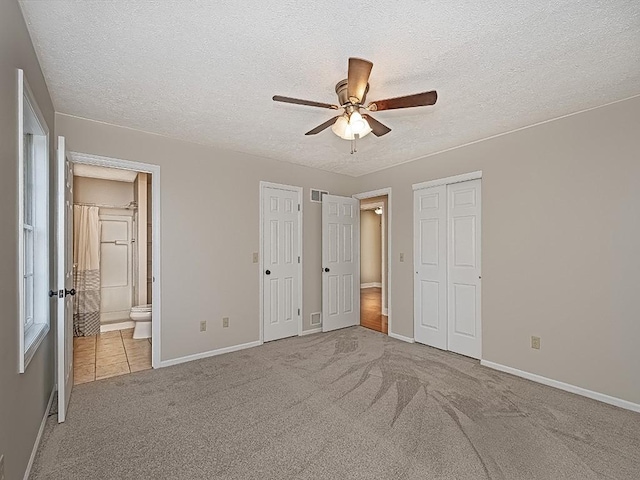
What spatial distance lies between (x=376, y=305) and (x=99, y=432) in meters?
5.47

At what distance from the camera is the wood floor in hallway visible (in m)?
5.33

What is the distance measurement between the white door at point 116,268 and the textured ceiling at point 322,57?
2744 millimetres

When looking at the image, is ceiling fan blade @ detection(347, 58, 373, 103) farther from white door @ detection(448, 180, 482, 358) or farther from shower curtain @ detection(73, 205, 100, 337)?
shower curtain @ detection(73, 205, 100, 337)

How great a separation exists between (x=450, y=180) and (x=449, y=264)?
1.05m

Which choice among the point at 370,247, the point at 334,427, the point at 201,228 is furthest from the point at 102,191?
the point at 370,247

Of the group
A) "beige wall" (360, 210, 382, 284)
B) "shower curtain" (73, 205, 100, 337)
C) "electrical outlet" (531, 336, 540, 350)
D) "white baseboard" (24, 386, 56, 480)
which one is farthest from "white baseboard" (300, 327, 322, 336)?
"beige wall" (360, 210, 382, 284)

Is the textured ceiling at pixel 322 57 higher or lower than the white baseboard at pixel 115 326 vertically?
higher

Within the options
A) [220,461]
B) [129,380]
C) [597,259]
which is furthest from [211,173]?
[597,259]

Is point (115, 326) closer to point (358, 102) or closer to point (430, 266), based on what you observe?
point (430, 266)

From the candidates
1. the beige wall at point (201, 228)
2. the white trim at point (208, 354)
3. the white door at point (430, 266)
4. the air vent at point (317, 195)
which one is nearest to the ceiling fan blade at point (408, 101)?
the white door at point (430, 266)

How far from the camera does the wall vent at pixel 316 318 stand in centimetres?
492

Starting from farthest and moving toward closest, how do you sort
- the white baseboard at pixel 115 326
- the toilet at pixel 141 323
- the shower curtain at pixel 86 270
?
the white baseboard at pixel 115 326
the shower curtain at pixel 86 270
the toilet at pixel 141 323

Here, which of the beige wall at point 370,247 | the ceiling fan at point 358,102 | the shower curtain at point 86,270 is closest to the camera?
the ceiling fan at point 358,102

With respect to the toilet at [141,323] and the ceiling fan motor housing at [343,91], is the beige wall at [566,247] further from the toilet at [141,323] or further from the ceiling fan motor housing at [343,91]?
the toilet at [141,323]
